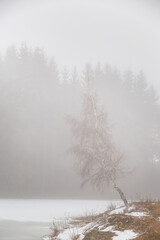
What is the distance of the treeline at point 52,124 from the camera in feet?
121

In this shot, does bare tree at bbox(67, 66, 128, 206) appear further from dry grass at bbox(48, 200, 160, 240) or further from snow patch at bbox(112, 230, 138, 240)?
snow patch at bbox(112, 230, 138, 240)

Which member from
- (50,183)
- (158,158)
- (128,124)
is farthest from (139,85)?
(50,183)

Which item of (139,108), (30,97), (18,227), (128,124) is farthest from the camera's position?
(139,108)

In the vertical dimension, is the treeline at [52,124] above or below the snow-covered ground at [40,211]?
above

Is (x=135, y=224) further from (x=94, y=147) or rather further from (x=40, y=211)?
(x=40, y=211)

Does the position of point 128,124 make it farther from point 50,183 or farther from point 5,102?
point 5,102

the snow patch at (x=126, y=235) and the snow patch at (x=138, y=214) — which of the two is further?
the snow patch at (x=138, y=214)

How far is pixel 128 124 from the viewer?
46.2 m

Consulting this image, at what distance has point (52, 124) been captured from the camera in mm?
41125

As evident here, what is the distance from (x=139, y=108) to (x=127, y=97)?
281cm

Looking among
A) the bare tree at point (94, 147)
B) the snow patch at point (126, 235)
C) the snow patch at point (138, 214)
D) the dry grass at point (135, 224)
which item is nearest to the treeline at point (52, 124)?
the bare tree at point (94, 147)

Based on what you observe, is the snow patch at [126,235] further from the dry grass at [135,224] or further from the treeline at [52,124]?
the treeline at [52,124]

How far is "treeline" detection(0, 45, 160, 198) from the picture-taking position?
36875 mm

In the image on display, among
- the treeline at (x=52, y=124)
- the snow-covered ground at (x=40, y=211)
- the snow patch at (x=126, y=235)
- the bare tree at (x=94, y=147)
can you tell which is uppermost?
the treeline at (x=52, y=124)
